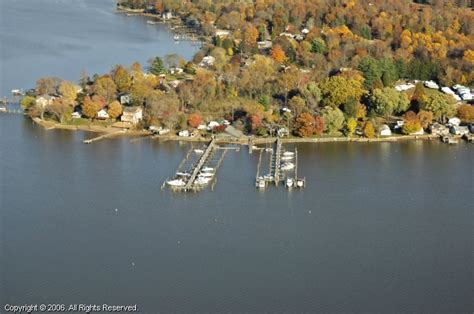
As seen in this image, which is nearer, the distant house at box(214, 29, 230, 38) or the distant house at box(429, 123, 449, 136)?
the distant house at box(429, 123, 449, 136)

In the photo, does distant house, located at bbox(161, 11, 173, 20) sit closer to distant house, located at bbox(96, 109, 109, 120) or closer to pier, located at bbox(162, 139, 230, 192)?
distant house, located at bbox(96, 109, 109, 120)

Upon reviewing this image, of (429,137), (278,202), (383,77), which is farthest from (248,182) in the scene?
(383,77)

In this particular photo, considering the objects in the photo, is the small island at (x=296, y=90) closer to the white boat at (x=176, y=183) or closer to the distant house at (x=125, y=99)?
the distant house at (x=125, y=99)

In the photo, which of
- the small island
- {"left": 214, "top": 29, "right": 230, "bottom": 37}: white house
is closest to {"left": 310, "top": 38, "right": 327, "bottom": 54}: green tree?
the small island

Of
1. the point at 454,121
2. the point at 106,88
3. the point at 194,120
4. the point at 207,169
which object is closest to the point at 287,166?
the point at 207,169

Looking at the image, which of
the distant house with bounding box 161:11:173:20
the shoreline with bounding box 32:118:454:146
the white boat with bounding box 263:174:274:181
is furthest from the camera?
the distant house with bounding box 161:11:173:20

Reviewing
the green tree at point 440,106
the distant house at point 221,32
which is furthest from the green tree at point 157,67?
the green tree at point 440,106

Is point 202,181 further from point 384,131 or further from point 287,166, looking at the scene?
point 384,131
